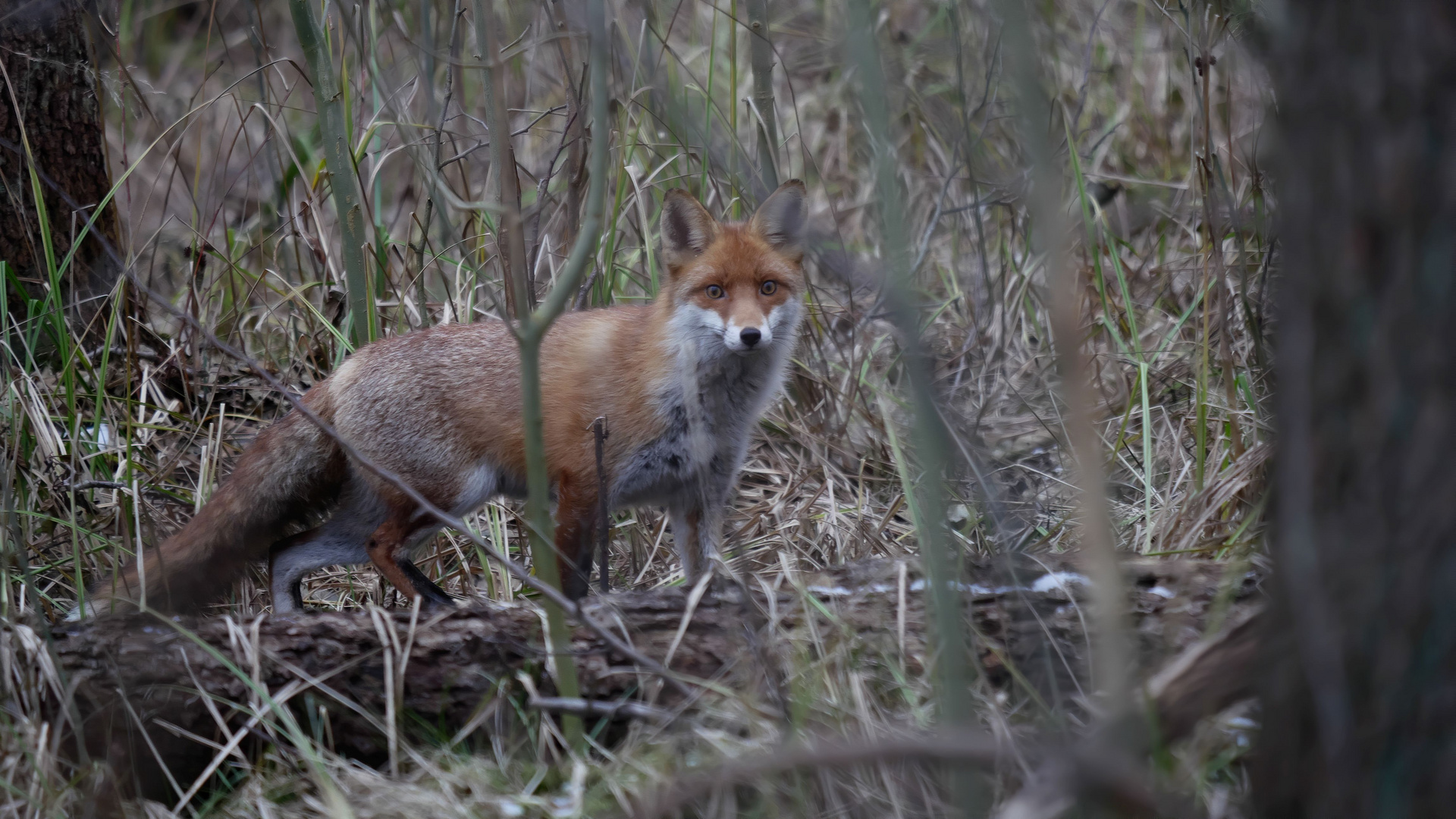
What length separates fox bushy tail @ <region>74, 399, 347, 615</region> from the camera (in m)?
3.62

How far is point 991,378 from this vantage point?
505 centimetres

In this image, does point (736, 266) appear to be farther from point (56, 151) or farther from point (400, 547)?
point (56, 151)

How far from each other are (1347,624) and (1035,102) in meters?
0.84

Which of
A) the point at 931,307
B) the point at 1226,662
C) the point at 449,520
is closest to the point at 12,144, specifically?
the point at 449,520

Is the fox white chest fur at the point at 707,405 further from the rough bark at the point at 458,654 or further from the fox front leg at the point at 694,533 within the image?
the rough bark at the point at 458,654

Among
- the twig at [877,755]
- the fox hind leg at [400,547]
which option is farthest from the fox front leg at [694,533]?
the twig at [877,755]

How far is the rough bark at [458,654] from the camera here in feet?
8.07

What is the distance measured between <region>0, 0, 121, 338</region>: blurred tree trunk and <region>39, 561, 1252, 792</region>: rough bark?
2.29m

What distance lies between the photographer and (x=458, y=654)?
2.57 meters

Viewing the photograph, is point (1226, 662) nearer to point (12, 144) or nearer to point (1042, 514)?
point (1042, 514)

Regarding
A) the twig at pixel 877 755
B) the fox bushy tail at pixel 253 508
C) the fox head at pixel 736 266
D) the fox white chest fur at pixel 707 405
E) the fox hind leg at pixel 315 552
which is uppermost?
the fox head at pixel 736 266

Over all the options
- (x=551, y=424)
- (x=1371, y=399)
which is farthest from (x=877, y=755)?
(x=551, y=424)

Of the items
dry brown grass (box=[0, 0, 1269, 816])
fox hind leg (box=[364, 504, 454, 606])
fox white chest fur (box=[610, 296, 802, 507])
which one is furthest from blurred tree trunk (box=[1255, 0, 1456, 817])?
fox hind leg (box=[364, 504, 454, 606])

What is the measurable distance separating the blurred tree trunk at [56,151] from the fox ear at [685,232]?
87.7 inches
